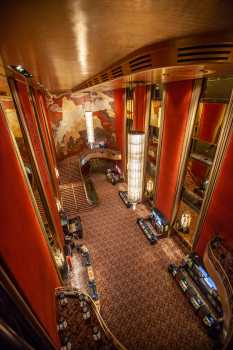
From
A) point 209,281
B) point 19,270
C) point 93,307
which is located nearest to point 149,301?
point 209,281

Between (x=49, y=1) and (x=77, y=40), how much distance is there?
0.72 metres

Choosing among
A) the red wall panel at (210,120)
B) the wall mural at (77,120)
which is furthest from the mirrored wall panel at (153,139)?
the wall mural at (77,120)

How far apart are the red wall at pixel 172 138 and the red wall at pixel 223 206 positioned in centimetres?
189

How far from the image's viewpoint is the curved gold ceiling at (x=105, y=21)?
76 centimetres

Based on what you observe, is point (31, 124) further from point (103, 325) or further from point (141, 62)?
point (103, 325)

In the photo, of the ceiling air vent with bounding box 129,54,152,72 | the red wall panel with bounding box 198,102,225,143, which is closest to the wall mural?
the red wall panel with bounding box 198,102,225,143

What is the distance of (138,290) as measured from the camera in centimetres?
633

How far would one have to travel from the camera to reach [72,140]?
1423cm

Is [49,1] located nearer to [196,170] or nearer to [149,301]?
[149,301]

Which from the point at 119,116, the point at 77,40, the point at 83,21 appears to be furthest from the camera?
the point at 119,116

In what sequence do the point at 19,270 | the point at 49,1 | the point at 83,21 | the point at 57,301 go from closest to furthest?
the point at 49,1 < the point at 83,21 < the point at 19,270 < the point at 57,301

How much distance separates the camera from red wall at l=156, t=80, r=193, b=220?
237 inches

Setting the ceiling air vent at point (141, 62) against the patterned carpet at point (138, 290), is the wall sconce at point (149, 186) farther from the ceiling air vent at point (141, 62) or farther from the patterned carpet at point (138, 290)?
the ceiling air vent at point (141, 62)

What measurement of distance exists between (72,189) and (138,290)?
7.51 meters
